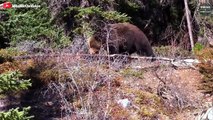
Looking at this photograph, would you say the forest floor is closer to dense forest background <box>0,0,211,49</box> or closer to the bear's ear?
the bear's ear

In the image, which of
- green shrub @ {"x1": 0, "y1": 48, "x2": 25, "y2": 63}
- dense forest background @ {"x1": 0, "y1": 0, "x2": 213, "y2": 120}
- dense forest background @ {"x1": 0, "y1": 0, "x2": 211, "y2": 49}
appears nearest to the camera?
dense forest background @ {"x1": 0, "y1": 0, "x2": 213, "y2": 120}

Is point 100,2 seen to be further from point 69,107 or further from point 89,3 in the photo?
point 69,107

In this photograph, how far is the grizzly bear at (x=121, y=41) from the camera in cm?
940

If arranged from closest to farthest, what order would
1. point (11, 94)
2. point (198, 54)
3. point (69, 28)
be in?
point (11, 94), point (198, 54), point (69, 28)

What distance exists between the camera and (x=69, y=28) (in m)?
14.2

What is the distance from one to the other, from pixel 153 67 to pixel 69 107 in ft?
7.72

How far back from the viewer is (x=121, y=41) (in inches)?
381

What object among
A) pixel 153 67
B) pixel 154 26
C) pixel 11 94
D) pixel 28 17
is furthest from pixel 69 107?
pixel 154 26

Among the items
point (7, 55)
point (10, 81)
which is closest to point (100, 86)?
point (7, 55)

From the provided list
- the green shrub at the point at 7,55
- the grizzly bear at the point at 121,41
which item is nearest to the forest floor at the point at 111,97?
the green shrub at the point at 7,55

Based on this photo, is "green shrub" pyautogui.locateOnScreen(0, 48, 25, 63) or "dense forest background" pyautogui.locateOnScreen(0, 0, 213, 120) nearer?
"dense forest background" pyautogui.locateOnScreen(0, 0, 213, 120)

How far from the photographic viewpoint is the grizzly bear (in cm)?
940

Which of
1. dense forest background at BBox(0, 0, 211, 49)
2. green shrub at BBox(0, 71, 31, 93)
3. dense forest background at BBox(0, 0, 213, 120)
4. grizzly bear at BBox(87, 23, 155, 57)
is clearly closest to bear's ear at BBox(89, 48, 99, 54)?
grizzly bear at BBox(87, 23, 155, 57)

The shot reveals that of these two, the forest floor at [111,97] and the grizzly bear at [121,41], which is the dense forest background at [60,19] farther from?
the forest floor at [111,97]
